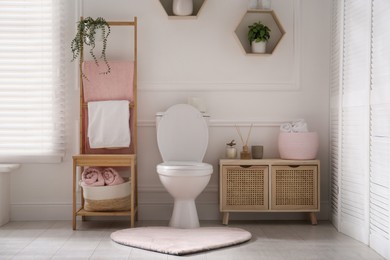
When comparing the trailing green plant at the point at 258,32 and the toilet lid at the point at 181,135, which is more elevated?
the trailing green plant at the point at 258,32

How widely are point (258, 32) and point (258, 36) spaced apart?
0.03 m

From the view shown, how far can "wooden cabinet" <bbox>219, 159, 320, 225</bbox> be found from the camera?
380cm

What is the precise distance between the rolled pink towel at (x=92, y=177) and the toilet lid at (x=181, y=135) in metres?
0.52

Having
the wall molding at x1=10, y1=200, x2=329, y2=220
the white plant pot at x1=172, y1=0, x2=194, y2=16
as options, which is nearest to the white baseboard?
the wall molding at x1=10, y1=200, x2=329, y2=220

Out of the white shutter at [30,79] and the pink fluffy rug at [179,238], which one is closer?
the pink fluffy rug at [179,238]

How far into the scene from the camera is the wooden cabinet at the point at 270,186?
Result: 3803 mm

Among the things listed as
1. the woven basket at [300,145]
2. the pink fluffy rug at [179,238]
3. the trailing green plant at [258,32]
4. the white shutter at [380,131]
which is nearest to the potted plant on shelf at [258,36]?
the trailing green plant at [258,32]

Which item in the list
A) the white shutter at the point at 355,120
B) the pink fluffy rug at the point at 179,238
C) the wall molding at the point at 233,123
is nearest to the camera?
the pink fluffy rug at the point at 179,238

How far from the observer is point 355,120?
3.41 meters

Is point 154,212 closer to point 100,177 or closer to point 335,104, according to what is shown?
point 100,177

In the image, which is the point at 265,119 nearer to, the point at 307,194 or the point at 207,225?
the point at 307,194

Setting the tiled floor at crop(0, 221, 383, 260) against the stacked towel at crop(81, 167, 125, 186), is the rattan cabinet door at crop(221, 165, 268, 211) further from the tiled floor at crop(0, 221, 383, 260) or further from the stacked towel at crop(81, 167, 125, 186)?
the stacked towel at crop(81, 167, 125, 186)

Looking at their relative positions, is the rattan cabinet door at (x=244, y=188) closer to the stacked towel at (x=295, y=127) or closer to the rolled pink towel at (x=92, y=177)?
the stacked towel at (x=295, y=127)

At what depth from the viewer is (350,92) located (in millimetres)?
3516
